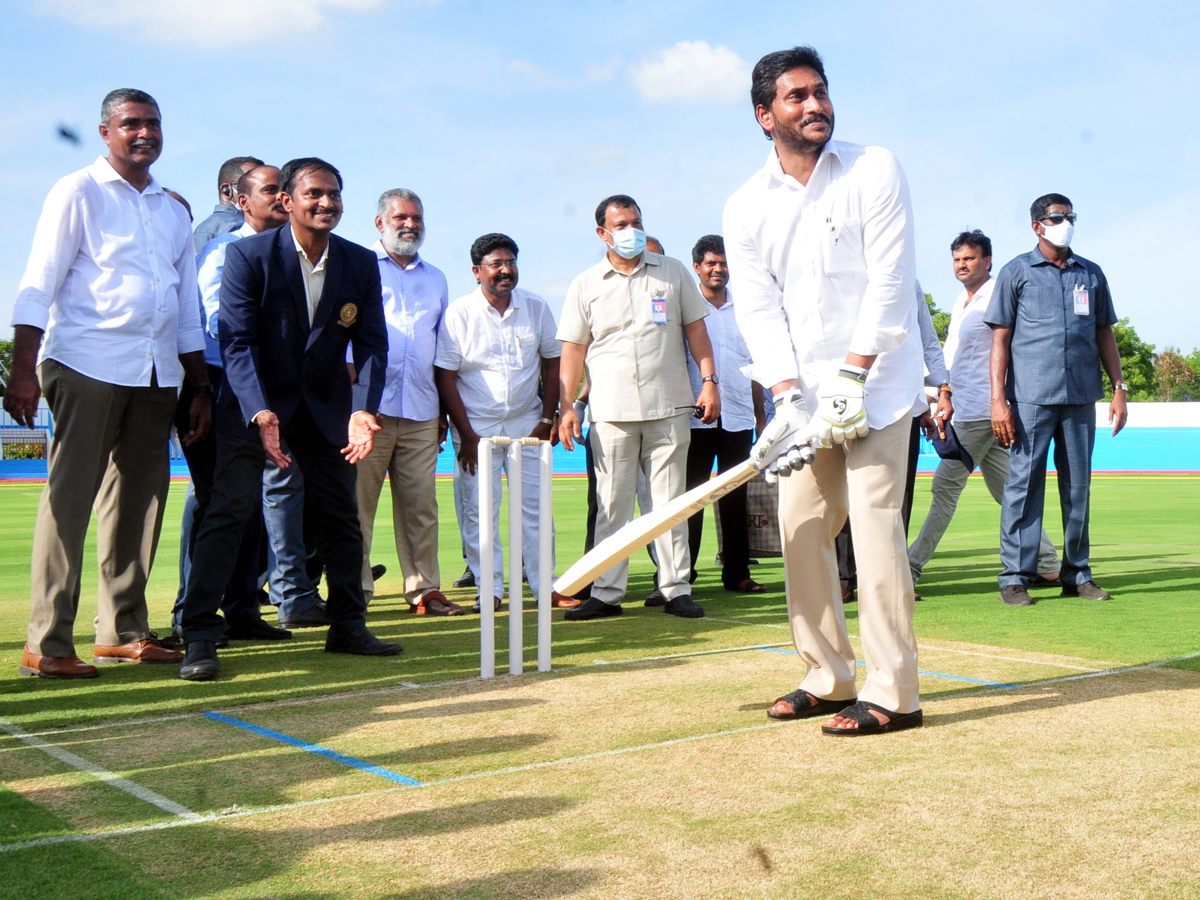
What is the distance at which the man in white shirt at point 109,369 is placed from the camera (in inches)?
197

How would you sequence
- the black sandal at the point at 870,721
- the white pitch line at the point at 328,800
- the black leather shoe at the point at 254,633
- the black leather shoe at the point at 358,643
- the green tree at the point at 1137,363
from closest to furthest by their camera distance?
1. the white pitch line at the point at 328,800
2. the black sandal at the point at 870,721
3. the black leather shoe at the point at 358,643
4. the black leather shoe at the point at 254,633
5. the green tree at the point at 1137,363

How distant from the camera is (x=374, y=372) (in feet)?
18.3

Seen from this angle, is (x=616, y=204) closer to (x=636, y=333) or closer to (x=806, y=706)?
(x=636, y=333)

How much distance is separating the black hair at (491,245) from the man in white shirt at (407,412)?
41 cm

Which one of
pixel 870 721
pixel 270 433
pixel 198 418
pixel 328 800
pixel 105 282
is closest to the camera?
pixel 328 800

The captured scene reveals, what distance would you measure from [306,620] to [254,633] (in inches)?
24.6

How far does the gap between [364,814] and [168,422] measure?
306 cm

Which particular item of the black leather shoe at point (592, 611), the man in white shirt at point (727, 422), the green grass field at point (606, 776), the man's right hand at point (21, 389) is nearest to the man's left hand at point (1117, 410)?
the green grass field at point (606, 776)

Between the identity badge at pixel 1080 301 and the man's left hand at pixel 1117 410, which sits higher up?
the identity badge at pixel 1080 301

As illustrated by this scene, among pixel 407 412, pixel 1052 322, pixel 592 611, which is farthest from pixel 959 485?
pixel 407 412

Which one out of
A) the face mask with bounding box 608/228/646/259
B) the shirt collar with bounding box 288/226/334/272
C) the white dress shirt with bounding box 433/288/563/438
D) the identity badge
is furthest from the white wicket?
the identity badge

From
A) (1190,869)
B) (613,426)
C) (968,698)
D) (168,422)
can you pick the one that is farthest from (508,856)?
(613,426)

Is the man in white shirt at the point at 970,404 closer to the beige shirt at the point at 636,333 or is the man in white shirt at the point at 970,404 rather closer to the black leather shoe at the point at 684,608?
the black leather shoe at the point at 684,608

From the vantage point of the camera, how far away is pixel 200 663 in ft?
16.2
